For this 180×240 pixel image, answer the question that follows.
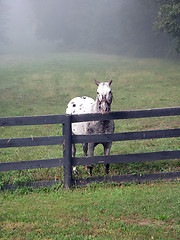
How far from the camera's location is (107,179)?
7.41 metres

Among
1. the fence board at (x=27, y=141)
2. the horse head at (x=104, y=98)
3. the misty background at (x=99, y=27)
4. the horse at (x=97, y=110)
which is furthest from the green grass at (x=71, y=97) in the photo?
the misty background at (x=99, y=27)

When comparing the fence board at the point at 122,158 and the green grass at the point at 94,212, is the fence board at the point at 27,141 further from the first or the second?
the green grass at the point at 94,212

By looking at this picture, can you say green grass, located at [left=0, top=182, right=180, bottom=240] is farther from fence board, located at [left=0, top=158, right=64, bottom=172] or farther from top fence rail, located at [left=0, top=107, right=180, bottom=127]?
top fence rail, located at [left=0, top=107, right=180, bottom=127]

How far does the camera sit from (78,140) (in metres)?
7.17

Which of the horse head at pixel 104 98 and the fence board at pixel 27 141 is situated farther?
the horse head at pixel 104 98

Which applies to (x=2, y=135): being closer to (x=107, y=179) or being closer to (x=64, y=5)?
(x=107, y=179)

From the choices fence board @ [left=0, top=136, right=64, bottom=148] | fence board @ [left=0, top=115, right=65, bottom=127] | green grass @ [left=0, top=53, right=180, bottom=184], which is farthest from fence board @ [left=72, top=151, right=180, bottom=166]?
fence board @ [left=0, top=115, right=65, bottom=127]

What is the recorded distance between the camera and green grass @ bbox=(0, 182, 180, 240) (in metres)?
5.36

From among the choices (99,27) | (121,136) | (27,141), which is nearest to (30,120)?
(27,141)

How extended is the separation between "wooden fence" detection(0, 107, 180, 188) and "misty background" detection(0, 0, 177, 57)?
151 ft

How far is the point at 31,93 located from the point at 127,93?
9.10 meters

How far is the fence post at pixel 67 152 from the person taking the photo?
6979 mm

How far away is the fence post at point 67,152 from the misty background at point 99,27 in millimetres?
47033

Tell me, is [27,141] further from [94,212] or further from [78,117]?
[94,212]
